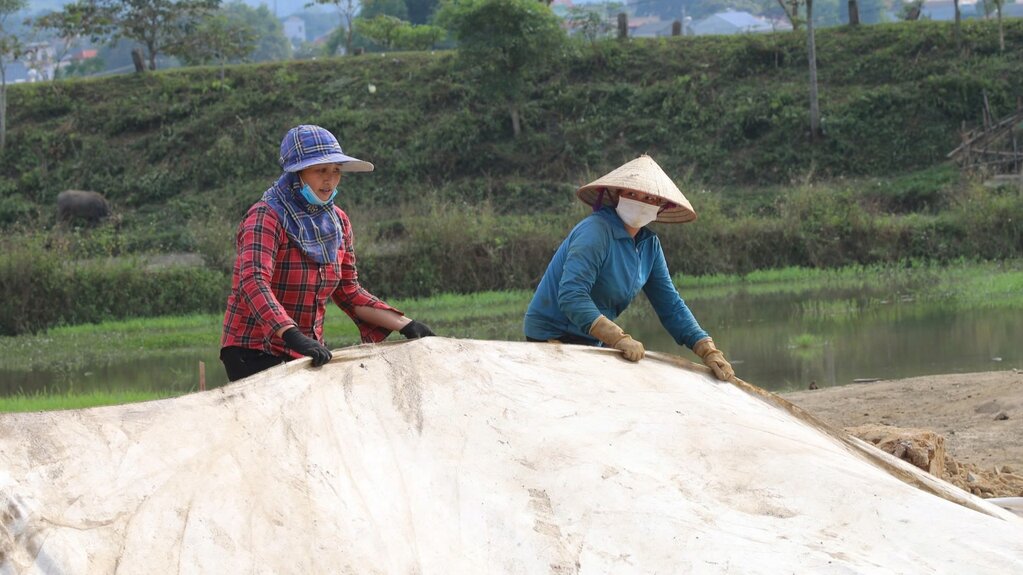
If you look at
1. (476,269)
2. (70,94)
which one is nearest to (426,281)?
(476,269)

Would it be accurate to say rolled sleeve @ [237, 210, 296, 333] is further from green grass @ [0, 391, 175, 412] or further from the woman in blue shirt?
green grass @ [0, 391, 175, 412]

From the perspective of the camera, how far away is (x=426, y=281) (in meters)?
17.8

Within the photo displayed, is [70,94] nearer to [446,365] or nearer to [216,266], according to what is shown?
[216,266]

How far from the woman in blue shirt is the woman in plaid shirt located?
56 cm

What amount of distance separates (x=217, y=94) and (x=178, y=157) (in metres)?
2.85

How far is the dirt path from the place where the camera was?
18.3 ft

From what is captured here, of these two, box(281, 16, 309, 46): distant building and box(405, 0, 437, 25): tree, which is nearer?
box(405, 0, 437, 25): tree

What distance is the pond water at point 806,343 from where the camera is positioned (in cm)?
1023

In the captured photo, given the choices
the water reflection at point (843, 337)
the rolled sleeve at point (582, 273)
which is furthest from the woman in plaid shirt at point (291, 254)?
the water reflection at point (843, 337)

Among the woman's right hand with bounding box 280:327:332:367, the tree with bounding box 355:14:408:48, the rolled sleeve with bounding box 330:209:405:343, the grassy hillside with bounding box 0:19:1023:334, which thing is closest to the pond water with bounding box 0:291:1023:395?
the grassy hillside with bounding box 0:19:1023:334

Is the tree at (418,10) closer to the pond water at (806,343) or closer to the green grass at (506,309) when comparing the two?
the green grass at (506,309)

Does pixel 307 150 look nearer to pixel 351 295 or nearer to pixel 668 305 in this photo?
pixel 351 295

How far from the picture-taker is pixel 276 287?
14.2ft

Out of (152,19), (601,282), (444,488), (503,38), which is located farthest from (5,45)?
(444,488)
